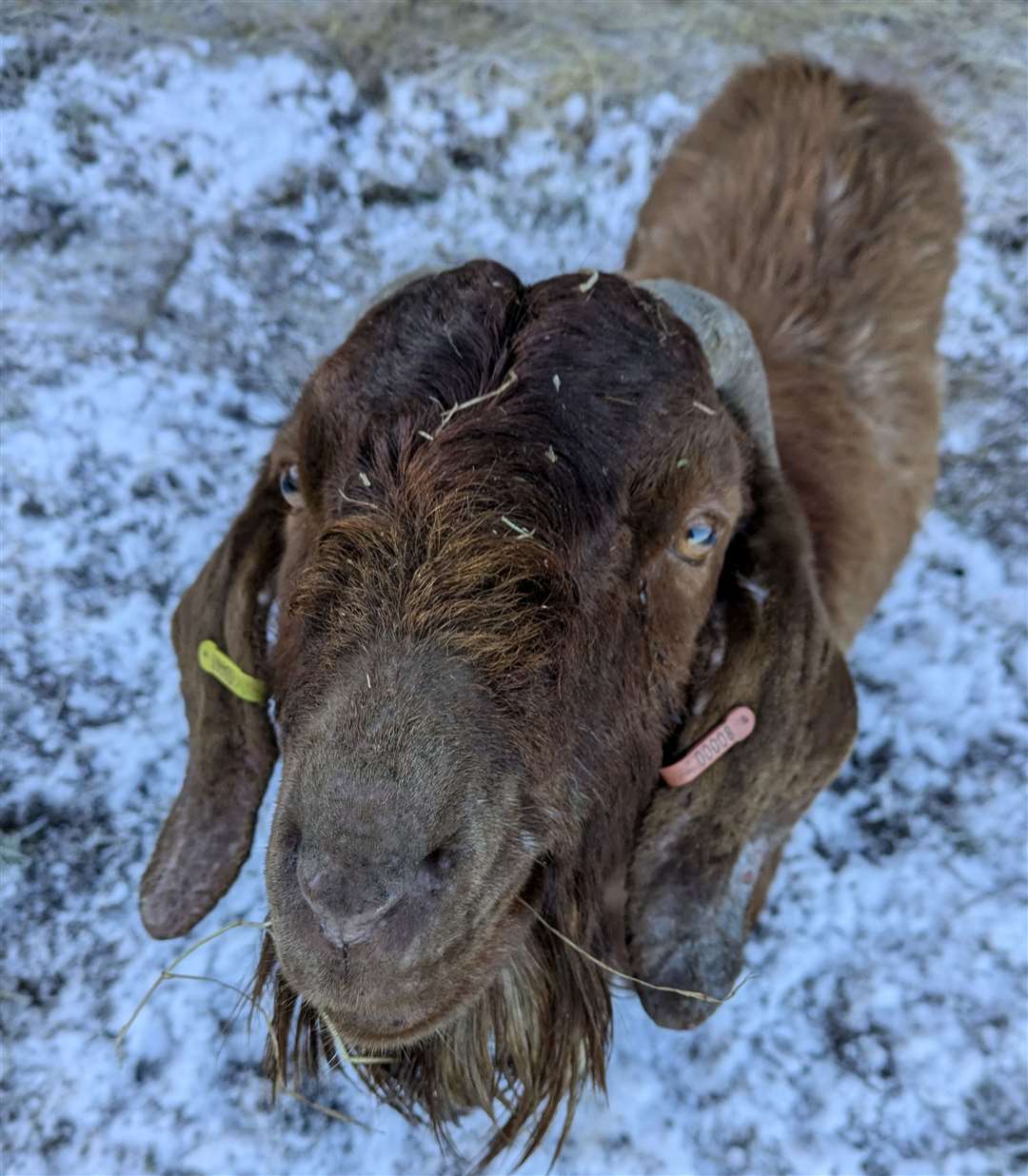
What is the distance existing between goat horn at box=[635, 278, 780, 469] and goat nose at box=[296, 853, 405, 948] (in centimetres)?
151

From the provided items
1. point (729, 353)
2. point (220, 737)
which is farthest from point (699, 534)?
point (220, 737)

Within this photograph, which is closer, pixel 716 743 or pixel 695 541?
pixel 695 541

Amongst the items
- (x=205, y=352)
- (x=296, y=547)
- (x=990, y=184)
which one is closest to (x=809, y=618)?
(x=296, y=547)

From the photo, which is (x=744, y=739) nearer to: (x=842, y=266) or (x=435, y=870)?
(x=435, y=870)

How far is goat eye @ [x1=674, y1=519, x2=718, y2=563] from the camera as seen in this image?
2.06 m

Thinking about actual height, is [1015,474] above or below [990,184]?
below

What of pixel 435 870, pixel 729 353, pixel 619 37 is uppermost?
pixel 619 37

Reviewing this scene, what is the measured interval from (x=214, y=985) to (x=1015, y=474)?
4127 millimetres

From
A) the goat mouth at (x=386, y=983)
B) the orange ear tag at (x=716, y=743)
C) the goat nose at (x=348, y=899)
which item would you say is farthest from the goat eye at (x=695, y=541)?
the goat nose at (x=348, y=899)

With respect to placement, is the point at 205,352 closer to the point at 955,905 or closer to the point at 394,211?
the point at 394,211

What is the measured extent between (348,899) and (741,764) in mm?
1234

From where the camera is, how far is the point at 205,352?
428 cm

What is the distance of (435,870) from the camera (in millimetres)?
1451

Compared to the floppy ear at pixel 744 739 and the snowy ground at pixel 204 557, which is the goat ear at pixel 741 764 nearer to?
the floppy ear at pixel 744 739
